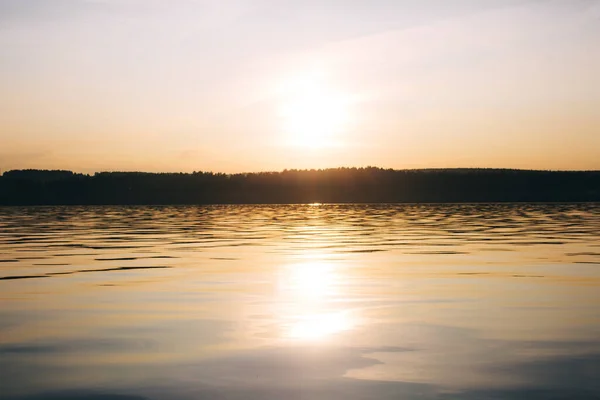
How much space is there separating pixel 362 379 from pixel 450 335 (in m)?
3.83

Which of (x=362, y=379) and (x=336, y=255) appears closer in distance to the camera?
(x=362, y=379)

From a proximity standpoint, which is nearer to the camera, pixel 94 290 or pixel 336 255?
pixel 94 290

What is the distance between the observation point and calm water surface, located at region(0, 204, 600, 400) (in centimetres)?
1110

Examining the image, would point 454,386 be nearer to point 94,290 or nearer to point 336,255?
point 94,290

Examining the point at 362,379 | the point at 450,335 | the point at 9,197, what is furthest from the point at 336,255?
the point at 9,197

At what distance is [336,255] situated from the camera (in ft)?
106

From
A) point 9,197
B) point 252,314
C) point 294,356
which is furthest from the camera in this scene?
point 9,197

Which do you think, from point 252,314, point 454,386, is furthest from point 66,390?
point 252,314

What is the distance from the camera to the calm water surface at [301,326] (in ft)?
36.4

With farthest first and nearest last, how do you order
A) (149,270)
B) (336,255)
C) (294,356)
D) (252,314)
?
(336,255), (149,270), (252,314), (294,356)

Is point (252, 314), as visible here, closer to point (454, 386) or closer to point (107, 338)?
point (107, 338)

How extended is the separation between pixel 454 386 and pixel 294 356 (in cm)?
302

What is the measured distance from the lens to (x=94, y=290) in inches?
838

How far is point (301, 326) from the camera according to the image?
51.3 ft
